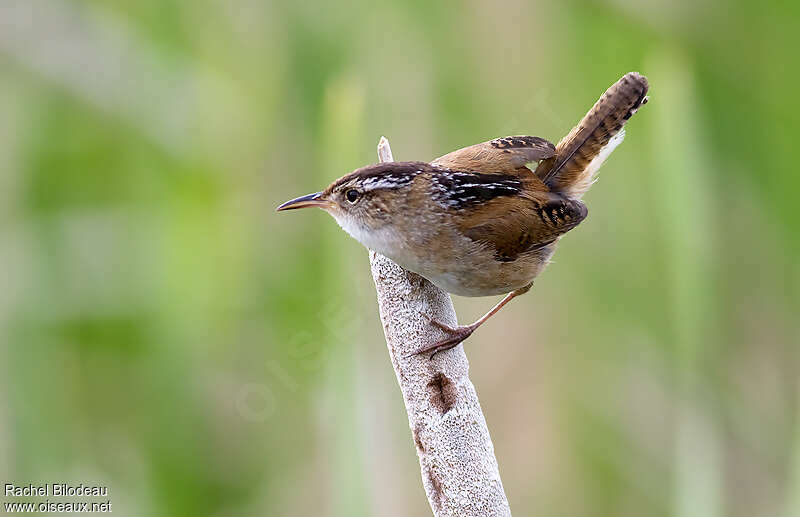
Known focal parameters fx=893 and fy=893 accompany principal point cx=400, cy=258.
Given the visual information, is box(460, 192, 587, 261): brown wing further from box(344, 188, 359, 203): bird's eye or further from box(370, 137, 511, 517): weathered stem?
box(370, 137, 511, 517): weathered stem

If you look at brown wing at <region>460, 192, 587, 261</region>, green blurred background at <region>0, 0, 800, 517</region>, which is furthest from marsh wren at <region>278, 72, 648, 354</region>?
green blurred background at <region>0, 0, 800, 517</region>

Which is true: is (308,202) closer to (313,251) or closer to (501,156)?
(501,156)

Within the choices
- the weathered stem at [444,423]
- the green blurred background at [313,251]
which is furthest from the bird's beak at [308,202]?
the weathered stem at [444,423]

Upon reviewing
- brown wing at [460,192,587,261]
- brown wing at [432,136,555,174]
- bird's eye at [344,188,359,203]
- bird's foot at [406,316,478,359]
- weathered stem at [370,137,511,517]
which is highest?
brown wing at [432,136,555,174]

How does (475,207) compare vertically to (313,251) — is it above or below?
below

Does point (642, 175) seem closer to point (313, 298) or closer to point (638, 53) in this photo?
point (638, 53)

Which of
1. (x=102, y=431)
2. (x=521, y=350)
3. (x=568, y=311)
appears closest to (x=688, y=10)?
(x=568, y=311)

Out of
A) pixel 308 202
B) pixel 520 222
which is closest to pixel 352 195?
pixel 308 202
